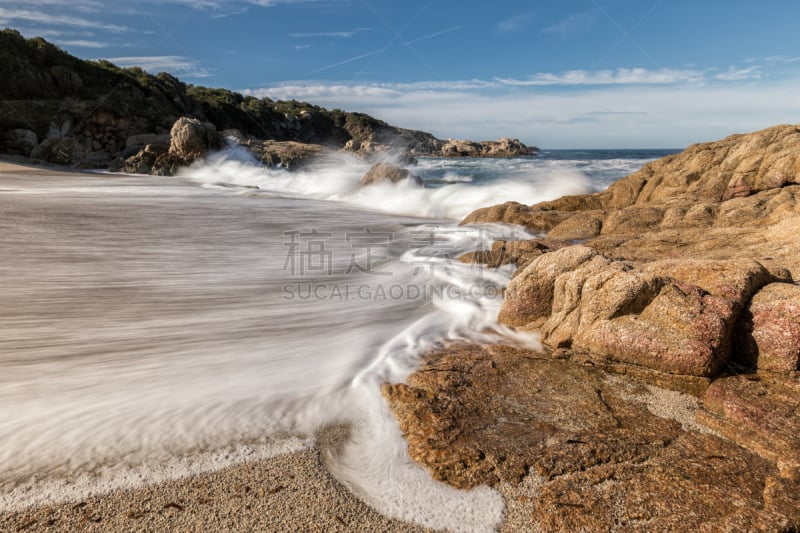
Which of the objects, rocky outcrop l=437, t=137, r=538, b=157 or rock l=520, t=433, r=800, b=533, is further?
rocky outcrop l=437, t=137, r=538, b=157

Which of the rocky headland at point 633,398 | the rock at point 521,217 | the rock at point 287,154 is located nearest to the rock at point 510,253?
the rocky headland at point 633,398

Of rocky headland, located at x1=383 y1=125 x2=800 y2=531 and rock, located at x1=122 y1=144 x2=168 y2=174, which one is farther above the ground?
rock, located at x1=122 y1=144 x2=168 y2=174

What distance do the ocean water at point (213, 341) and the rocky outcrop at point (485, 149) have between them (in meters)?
79.7

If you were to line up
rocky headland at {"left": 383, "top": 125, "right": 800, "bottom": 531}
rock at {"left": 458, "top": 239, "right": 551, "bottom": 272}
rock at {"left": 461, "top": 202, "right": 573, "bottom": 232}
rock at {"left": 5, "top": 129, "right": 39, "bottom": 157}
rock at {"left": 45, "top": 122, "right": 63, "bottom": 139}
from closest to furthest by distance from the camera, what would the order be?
rocky headland at {"left": 383, "top": 125, "right": 800, "bottom": 531}
rock at {"left": 458, "top": 239, "right": 551, "bottom": 272}
rock at {"left": 461, "top": 202, "right": 573, "bottom": 232}
rock at {"left": 5, "top": 129, "right": 39, "bottom": 157}
rock at {"left": 45, "top": 122, "right": 63, "bottom": 139}

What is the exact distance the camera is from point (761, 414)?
2.81 m

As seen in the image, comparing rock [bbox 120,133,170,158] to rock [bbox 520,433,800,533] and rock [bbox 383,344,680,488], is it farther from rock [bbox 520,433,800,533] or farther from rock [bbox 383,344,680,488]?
rock [bbox 520,433,800,533]

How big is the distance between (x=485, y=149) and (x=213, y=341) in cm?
9019

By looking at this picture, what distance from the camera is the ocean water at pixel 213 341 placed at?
2541mm

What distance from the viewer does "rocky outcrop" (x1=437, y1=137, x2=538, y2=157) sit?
282 feet

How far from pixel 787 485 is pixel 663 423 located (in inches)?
27.3

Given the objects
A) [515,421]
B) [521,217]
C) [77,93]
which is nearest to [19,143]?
[77,93]

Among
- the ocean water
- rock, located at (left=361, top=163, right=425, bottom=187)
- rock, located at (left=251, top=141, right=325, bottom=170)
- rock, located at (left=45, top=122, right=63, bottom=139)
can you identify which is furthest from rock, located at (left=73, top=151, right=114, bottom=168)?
rock, located at (left=361, top=163, right=425, bottom=187)

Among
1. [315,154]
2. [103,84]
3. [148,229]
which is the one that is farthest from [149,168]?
[103,84]

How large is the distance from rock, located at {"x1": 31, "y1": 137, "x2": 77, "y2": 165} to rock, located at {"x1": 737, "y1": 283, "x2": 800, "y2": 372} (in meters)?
30.8
